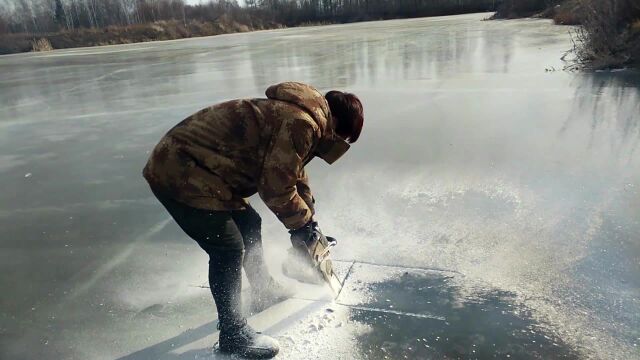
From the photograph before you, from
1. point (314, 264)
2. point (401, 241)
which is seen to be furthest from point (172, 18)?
point (314, 264)

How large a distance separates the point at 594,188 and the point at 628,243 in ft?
2.70

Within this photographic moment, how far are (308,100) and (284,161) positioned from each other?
25 cm

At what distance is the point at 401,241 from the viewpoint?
3.10m

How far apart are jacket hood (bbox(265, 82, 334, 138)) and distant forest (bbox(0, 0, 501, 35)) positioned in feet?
173

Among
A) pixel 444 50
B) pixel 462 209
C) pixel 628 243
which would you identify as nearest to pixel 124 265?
pixel 462 209

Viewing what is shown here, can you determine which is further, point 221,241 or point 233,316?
point 233,316

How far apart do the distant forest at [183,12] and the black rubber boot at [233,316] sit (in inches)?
2080

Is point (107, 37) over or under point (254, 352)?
over

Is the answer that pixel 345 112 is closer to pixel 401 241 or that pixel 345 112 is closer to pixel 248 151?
pixel 248 151

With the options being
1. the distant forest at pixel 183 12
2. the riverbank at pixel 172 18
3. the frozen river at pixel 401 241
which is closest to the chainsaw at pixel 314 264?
the frozen river at pixel 401 241

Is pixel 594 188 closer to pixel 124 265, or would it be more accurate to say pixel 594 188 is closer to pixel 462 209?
pixel 462 209

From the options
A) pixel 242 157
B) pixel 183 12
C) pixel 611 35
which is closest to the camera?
pixel 242 157

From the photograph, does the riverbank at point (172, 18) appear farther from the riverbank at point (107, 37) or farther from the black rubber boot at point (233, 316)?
the black rubber boot at point (233, 316)

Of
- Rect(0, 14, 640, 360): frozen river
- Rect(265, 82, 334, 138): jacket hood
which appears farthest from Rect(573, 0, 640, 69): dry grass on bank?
Rect(265, 82, 334, 138): jacket hood
